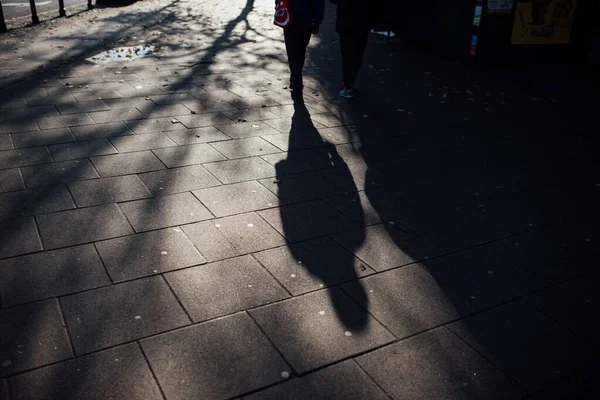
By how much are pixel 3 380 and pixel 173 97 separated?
5.52m

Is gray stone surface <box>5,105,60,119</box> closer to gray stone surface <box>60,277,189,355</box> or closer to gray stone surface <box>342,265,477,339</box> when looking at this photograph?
gray stone surface <box>60,277,189,355</box>

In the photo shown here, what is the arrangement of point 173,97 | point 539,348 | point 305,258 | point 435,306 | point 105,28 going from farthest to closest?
point 105,28 → point 173,97 → point 305,258 → point 435,306 → point 539,348

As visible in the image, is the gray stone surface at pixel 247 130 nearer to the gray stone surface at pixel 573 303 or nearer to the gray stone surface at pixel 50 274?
the gray stone surface at pixel 50 274

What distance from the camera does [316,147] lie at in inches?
249

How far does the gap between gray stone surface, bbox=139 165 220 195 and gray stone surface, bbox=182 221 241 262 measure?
720mm

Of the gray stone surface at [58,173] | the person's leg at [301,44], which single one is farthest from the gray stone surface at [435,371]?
the person's leg at [301,44]

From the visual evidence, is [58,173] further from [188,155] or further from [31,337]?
[31,337]

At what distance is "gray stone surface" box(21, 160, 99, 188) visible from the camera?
201 inches

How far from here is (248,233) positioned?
440 cm

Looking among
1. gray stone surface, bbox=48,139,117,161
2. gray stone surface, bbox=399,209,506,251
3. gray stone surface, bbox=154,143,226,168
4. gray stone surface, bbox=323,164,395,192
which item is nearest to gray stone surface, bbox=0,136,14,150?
gray stone surface, bbox=48,139,117,161

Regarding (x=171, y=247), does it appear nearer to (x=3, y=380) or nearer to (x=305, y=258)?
(x=305, y=258)

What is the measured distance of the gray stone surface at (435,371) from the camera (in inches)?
116

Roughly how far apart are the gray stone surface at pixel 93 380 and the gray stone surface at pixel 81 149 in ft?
10.2

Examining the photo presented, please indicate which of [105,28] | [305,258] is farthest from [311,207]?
[105,28]
